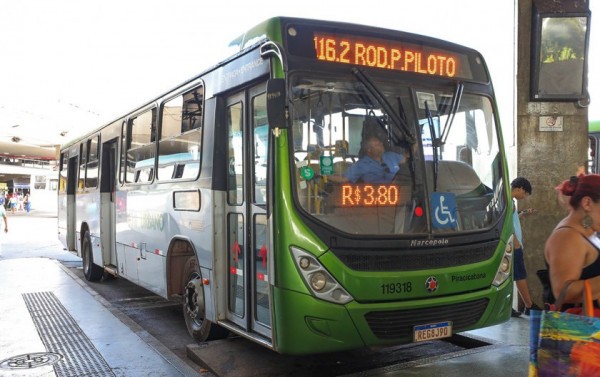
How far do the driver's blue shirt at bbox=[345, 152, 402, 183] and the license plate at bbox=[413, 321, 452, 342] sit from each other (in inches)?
46.3

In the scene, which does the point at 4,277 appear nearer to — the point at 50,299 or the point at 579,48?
the point at 50,299

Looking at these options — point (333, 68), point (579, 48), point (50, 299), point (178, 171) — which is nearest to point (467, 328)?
point (333, 68)

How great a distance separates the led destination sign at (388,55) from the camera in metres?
4.24

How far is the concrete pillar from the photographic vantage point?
705cm

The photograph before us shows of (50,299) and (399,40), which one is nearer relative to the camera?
(399,40)

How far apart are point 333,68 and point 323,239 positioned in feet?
4.38

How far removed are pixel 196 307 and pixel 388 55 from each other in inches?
128

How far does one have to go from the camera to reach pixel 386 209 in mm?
4211

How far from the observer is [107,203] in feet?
29.7

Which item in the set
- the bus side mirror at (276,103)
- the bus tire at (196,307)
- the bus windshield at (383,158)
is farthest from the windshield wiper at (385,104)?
the bus tire at (196,307)

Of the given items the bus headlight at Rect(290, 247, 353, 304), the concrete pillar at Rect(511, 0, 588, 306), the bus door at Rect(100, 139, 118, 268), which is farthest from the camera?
the bus door at Rect(100, 139, 118, 268)

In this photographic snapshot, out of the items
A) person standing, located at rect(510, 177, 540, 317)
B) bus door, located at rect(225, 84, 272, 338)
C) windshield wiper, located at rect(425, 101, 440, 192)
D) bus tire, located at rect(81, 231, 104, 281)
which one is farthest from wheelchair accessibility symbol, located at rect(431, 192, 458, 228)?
bus tire, located at rect(81, 231, 104, 281)

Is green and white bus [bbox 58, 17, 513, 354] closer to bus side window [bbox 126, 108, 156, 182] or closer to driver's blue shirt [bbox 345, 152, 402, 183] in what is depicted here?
driver's blue shirt [bbox 345, 152, 402, 183]

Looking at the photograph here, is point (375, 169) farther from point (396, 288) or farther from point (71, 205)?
point (71, 205)
